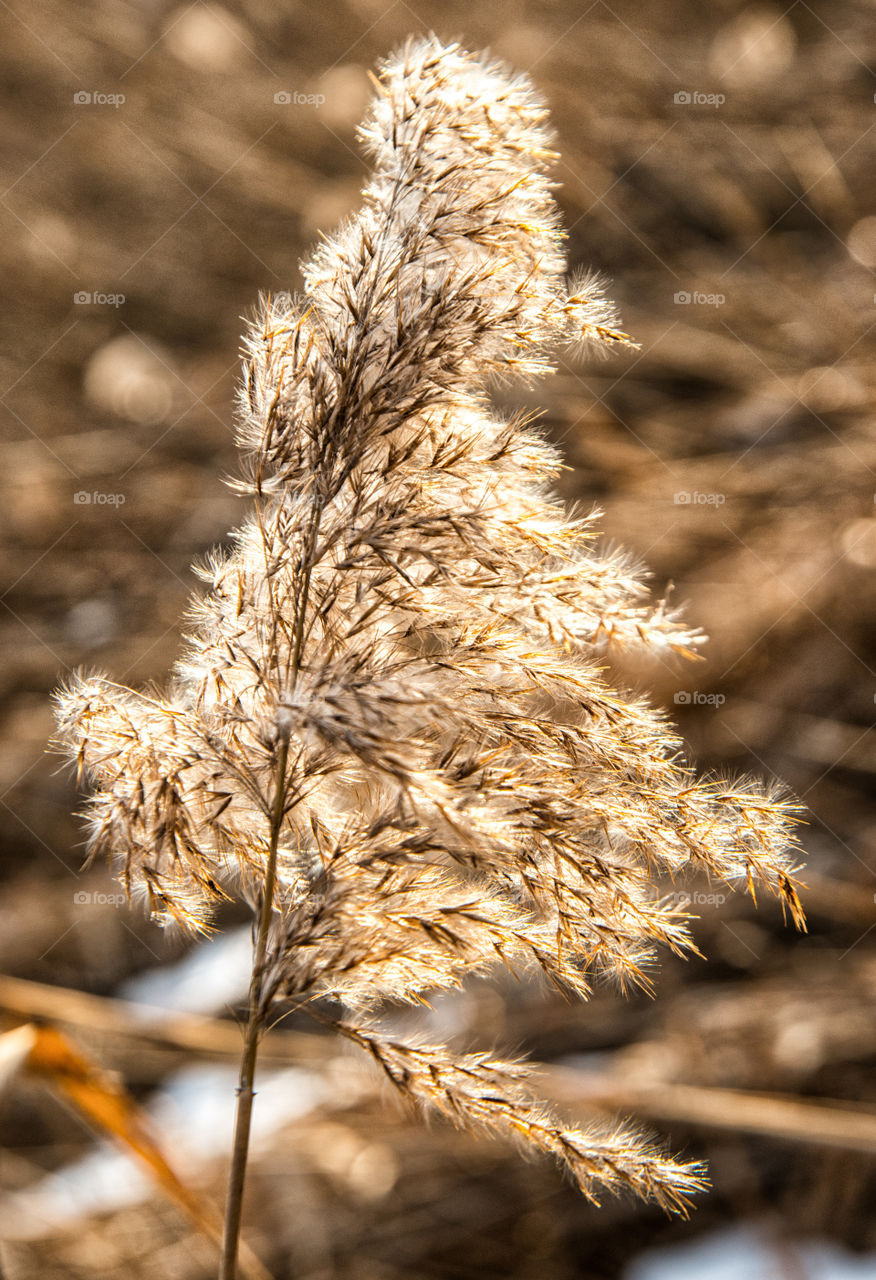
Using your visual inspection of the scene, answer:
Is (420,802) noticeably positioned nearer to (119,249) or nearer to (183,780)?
(183,780)

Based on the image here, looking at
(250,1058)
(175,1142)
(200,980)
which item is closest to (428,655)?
(250,1058)

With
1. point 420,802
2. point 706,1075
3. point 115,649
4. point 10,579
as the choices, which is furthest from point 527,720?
point 10,579

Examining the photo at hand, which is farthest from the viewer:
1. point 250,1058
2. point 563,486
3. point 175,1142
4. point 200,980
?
point 563,486

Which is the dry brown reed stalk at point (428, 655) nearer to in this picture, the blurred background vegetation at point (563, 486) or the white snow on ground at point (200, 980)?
the blurred background vegetation at point (563, 486)

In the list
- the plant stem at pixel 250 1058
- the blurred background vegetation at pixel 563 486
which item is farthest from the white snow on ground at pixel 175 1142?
the plant stem at pixel 250 1058

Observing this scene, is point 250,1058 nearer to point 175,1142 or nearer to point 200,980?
point 175,1142

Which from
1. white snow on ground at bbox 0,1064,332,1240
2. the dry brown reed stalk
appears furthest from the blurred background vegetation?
the dry brown reed stalk

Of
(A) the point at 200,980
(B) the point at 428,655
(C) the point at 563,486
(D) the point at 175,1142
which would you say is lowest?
(D) the point at 175,1142

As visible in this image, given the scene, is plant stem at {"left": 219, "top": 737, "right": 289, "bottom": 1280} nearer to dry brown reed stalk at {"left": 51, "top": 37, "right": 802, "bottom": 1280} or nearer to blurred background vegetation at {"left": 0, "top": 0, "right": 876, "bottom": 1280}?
dry brown reed stalk at {"left": 51, "top": 37, "right": 802, "bottom": 1280}
